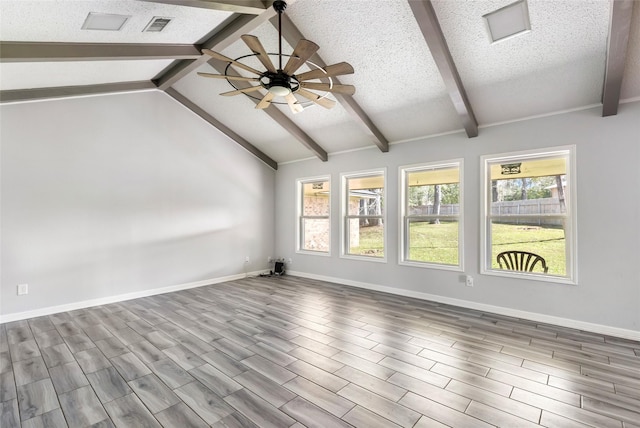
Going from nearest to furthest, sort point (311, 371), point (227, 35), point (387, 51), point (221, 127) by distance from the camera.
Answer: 1. point (311, 371)
2. point (227, 35)
3. point (387, 51)
4. point (221, 127)

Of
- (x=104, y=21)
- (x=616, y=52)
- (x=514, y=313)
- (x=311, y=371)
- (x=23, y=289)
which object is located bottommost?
(x=311, y=371)

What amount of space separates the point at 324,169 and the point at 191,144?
2.56 meters

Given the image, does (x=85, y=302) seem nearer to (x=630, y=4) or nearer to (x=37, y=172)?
(x=37, y=172)

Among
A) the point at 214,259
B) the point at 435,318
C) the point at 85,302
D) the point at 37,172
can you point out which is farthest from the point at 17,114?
the point at 435,318

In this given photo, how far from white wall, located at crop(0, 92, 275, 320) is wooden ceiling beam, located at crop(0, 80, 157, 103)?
11 cm

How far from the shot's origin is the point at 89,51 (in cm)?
306

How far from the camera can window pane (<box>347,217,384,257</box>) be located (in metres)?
5.46

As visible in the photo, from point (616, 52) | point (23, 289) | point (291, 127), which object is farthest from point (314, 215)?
point (616, 52)

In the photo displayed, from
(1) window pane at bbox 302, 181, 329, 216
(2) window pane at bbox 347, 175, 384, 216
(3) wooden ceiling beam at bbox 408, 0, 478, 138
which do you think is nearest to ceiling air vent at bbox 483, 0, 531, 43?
(3) wooden ceiling beam at bbox 408, 0, 478, 138

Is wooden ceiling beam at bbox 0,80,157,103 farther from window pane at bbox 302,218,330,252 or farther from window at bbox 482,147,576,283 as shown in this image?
window at bbox 482,147,576,283

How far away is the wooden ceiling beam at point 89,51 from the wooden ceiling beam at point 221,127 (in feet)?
6.12

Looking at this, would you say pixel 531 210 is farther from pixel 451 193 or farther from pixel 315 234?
pixel 315 234

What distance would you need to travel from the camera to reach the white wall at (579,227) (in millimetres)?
3264

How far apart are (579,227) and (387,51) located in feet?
9.98
